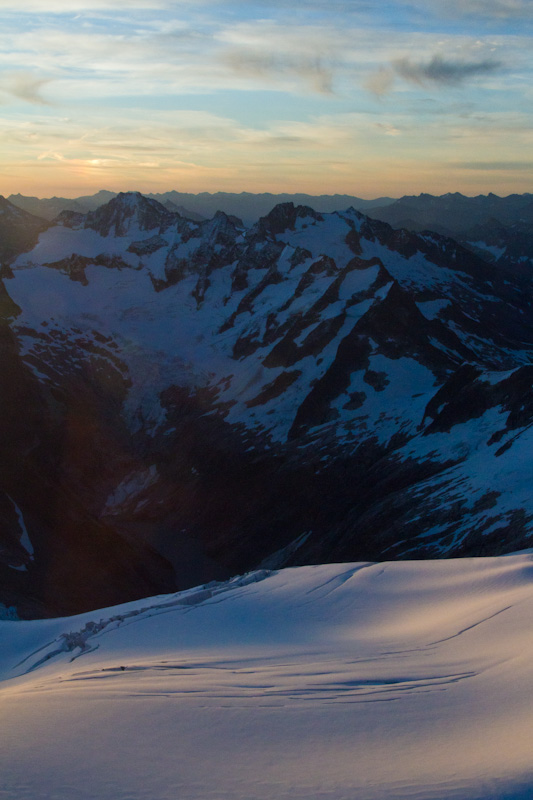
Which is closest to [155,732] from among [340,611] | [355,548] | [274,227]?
[340,611]

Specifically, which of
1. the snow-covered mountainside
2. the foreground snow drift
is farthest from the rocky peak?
the foreground snow drift

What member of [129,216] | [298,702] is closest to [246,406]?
[298,702]

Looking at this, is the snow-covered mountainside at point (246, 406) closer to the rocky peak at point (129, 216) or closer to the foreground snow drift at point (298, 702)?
the rocky peak at point (129, 216)

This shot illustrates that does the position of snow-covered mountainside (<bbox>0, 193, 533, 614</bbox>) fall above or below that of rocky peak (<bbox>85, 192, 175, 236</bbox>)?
below

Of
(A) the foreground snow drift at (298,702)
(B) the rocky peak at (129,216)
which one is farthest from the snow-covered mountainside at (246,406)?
(A) the foreground snow drift at (298,702)

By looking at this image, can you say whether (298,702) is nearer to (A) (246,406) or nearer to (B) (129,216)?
(A) (246,406)

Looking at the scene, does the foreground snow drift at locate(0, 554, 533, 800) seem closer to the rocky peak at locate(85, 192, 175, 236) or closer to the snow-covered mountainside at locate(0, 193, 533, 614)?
the snow-covered mountainside at locate(0, 193, 533, 614)
